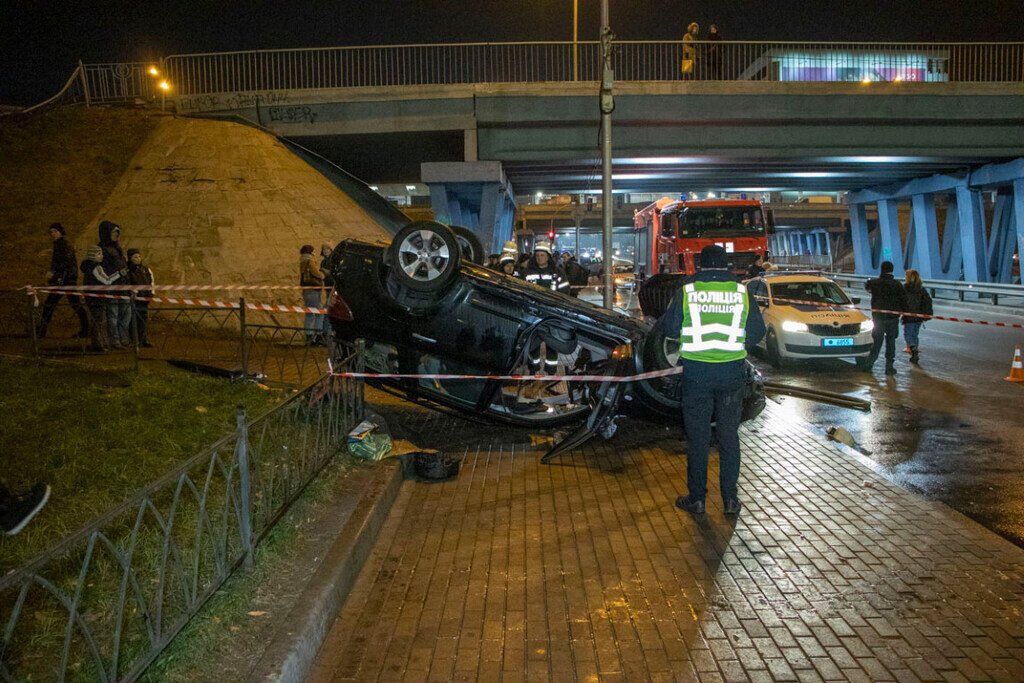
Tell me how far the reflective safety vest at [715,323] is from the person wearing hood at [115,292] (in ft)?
26.3

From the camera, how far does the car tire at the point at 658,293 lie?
1583 centimetres

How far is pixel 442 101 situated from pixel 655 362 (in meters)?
17.7

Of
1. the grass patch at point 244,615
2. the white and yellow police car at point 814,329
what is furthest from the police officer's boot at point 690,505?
the white and yellow police car at point 814,329

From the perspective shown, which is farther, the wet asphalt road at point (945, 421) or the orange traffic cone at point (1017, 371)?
the orange traffic cone at point (1017, 371)

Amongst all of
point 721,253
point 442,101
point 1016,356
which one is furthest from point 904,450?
point 442,101

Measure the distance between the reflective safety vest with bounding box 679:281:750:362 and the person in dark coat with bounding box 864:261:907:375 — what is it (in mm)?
8011

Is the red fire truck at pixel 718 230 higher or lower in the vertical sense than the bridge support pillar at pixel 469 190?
lower

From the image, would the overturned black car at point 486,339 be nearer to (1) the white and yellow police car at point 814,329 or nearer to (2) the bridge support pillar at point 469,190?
(1) the white and yellow police car at point 814,329

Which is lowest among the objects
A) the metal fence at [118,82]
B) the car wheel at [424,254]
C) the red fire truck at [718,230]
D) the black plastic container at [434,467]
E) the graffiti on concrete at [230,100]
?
the black plastic container at [434,467]

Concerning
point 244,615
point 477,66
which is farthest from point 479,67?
point 244,615

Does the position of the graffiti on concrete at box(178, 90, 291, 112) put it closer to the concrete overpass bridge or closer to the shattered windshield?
the concrete overpass bridge

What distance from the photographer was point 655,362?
705cm

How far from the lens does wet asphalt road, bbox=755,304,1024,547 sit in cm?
624

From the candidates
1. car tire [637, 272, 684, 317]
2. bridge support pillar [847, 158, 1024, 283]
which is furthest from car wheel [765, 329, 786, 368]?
bridge support pillar [847, 158, 1024, 283]
